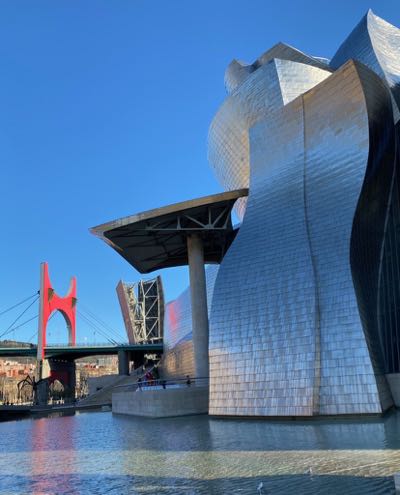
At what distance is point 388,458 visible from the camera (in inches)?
317

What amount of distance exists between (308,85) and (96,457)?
22.5 m

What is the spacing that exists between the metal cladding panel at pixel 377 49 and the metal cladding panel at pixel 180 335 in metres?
17.2

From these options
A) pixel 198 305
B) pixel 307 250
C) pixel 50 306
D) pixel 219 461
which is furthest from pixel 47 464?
pixel 50 306

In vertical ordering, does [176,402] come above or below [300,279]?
below

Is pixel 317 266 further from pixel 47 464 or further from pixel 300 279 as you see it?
pixel 47 464

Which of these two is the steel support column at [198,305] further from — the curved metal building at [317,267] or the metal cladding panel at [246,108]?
the metal cladding panel at [246,108]

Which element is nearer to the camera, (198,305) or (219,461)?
(219,461)

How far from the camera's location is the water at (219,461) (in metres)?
6.92

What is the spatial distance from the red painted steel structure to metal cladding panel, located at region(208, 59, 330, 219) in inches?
1380

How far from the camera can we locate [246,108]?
2952cm

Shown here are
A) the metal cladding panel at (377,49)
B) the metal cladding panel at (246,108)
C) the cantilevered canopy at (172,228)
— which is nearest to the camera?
the cantilevered canopy at (172,228)

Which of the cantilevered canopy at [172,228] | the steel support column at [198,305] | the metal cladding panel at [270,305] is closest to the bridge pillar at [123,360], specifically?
the cantilevered canopy at [172,228]

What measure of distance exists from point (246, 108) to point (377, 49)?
303 inches

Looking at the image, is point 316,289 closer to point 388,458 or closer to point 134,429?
point 134,429
